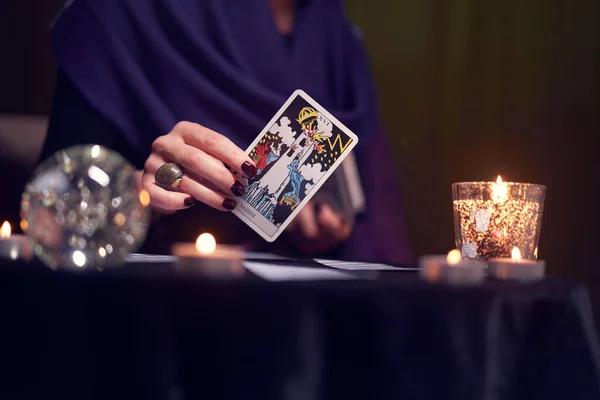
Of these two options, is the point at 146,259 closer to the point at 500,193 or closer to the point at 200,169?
the point at 200,169

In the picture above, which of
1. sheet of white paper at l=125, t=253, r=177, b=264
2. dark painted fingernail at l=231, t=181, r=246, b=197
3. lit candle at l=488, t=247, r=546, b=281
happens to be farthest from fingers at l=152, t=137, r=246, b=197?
lit candle at l=488, t=247, r=546, b=281

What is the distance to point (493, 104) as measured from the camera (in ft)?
5.33

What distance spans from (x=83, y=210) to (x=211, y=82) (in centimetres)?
89

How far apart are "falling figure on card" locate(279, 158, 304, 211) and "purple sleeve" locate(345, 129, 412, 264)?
0.59 metres

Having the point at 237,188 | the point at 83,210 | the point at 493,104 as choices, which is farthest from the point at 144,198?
the point at 493,104

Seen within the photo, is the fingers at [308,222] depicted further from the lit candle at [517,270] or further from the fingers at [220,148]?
the lit candle at [517,270]

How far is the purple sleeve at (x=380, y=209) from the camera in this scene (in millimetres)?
1523

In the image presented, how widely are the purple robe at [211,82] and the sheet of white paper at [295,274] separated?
727 millimetres

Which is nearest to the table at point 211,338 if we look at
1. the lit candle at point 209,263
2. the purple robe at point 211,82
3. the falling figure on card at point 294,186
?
the lit candle at point 209,263

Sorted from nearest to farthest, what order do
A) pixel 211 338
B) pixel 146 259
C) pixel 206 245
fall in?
pixel 211 338 → pixel 206 245 → pixel 146 259

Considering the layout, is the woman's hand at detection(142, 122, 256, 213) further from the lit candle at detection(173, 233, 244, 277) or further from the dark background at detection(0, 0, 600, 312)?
the dark background at detection(0, 0, 600, 312)

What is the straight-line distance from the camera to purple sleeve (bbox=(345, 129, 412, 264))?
1.52 meters

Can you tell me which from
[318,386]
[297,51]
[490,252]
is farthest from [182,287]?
[297,51]

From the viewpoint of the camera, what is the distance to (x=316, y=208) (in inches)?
54.3
